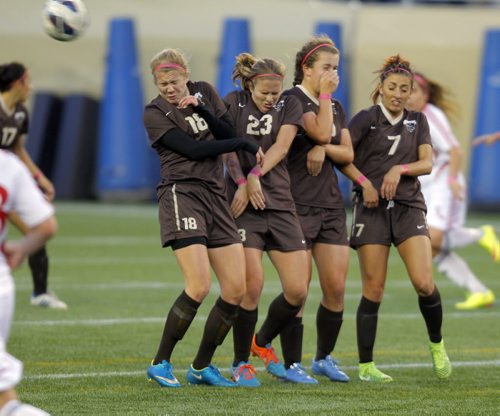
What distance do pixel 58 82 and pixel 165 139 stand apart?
19922mm

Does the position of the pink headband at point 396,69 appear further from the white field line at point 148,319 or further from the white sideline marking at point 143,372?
the white field line at point 148,319

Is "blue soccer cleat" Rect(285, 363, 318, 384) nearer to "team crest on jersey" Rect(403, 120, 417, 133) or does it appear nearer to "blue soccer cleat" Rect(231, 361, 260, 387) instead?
"blue soccer cleat" Rect(231, 361, 260, 387)

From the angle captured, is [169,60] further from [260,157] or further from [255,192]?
[255,192]

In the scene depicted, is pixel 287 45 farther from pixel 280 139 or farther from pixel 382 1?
pixel 280 139

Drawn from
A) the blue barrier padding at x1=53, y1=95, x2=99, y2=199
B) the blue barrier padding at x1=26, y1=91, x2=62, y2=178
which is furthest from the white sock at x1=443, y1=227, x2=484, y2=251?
the blue barrier padding at x1=53, y1=95, x2=99, y2=199

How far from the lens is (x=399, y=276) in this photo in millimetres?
13984

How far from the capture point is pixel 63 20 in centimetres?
835

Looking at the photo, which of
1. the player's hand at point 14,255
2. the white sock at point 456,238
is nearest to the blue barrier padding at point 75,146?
the white sock at point 456,238

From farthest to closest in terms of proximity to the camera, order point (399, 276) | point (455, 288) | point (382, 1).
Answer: point (382, 1)
point (399, 276)
point (455, 288)

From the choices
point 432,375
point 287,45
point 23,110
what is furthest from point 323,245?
point 287,45

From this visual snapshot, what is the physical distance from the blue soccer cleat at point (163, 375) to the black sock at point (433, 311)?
5.35 feet

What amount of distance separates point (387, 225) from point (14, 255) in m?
3.36

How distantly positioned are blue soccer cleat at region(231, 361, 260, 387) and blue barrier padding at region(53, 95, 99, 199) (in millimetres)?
18879

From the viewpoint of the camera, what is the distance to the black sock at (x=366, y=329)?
25.4 ft
